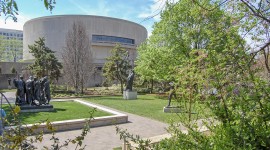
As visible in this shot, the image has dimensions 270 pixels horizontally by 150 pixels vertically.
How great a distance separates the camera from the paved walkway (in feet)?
25.1

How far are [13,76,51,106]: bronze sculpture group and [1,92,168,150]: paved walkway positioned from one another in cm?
532

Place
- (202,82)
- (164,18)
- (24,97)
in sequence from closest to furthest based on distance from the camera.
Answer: (202,82)
(24,97)
(164,18)

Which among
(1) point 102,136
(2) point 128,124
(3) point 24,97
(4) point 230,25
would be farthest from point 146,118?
(4) point 230,25

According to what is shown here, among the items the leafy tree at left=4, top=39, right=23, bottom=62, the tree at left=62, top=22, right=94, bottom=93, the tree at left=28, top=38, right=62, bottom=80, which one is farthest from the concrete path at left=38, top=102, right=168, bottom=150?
the leafy tree at left=4, top=39, right=23, bottom=62

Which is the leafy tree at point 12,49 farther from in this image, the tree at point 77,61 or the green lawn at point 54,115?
the green lawn at point 54,115

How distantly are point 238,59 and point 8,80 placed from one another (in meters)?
43.2

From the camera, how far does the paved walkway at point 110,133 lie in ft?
25.1

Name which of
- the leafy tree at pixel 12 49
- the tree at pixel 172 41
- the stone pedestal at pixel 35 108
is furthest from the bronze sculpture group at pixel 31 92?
the leafy tree at pixel 12 49

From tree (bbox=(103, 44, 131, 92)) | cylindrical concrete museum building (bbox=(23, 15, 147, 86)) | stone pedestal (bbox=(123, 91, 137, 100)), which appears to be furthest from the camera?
cylindrical concrete museum building (bbox=(23, 15, 147, 86))

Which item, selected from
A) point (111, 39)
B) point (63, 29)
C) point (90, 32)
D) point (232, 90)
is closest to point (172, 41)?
point (232, 90)

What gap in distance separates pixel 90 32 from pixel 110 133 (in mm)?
49265

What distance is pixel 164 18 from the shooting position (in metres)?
23.1

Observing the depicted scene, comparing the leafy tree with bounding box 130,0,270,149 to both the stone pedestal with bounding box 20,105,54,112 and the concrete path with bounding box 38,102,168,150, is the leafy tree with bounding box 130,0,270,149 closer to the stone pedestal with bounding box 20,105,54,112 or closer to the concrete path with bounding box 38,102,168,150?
the concrete path with bounding box 38,102,168,150

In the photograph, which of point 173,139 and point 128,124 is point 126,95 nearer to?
point 128,124
